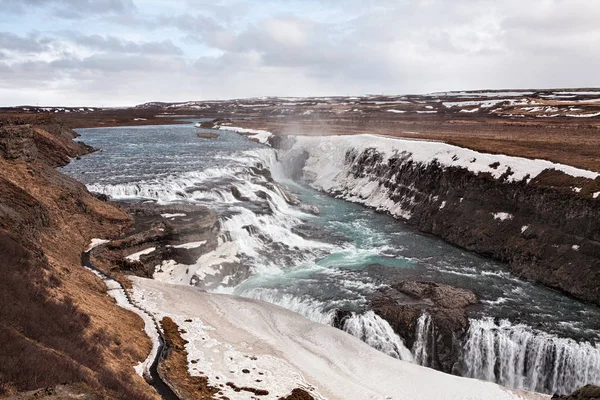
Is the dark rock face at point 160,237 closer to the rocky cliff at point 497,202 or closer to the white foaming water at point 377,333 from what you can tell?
the white foaming water at point 377,333

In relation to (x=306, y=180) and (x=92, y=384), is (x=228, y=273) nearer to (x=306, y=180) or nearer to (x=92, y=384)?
(x=92, y=384)

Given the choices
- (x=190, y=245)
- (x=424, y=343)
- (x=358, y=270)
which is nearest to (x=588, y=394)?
(x=424, y=343)

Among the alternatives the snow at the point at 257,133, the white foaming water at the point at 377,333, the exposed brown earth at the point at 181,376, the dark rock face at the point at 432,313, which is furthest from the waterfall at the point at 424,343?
the snow at the point at 257,133

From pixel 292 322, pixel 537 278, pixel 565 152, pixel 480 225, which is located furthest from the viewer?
pixel 565 152

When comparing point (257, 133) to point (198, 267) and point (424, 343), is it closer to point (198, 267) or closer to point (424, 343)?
point (198, 267)

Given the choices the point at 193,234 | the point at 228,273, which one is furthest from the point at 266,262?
the point at 193,234

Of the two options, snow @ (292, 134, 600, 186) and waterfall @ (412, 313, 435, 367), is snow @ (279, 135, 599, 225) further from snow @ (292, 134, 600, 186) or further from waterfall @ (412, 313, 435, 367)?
waterfall @ (412, 313, 435, 367)

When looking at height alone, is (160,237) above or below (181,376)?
above

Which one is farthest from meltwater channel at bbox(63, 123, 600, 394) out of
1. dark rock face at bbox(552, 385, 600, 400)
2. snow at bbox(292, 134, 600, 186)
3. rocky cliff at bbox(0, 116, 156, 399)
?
rocky cliff at bbox(0, 116, 156, 399)
